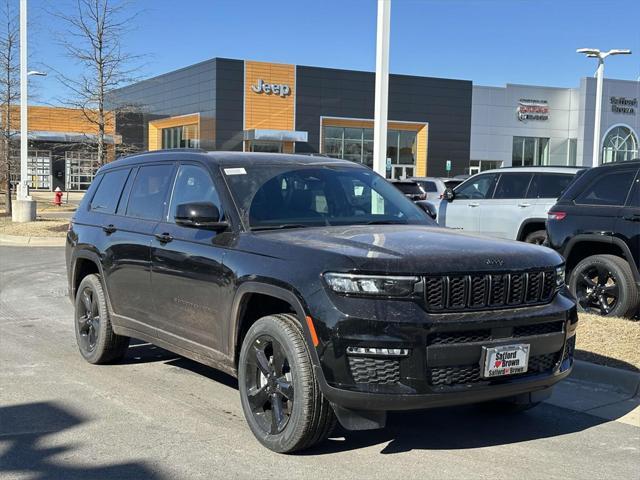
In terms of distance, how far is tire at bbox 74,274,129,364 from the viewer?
6.39m

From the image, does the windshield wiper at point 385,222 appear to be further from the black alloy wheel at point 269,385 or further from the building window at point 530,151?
the building window at point 530,151

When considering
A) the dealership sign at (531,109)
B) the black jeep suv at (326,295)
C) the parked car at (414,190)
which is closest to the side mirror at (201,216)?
the black jeep suv at (326,295)

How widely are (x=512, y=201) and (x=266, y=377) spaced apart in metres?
8.45

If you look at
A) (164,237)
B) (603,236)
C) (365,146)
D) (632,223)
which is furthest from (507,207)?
(365,146)

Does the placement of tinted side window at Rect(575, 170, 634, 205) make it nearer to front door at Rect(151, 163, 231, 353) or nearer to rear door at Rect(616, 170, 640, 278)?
rear door at Rect(616, 170, 640, 278)

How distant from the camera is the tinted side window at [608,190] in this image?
26.6 feet

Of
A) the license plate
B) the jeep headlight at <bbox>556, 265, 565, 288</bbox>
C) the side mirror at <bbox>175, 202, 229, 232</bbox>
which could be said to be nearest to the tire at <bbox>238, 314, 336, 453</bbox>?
the side mirror at <bbox>175, 202, 229, 232</bbox>

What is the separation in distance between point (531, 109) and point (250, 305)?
49.0m

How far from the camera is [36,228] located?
20719mm

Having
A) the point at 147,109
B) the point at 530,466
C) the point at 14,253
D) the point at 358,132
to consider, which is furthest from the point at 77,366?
the point at 147,109

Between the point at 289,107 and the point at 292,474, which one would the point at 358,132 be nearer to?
the point at 289,107

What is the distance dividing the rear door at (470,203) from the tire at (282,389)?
8.33m

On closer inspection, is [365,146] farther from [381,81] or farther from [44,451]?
[44,451]

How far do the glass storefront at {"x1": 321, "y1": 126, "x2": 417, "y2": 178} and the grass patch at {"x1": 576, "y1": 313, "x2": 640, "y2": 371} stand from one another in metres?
36.8
